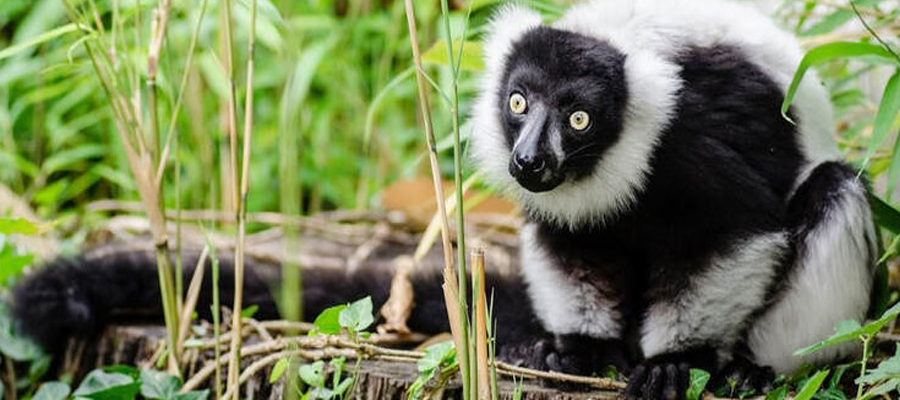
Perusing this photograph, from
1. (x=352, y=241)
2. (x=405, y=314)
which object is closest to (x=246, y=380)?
(x=405, y=314)

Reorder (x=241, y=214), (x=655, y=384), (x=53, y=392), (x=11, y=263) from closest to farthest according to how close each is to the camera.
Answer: (x=241, y=214) < (x=655, y=384) < (x=53, y=392) < (x=11, y=263)

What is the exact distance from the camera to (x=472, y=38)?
15.1 feet

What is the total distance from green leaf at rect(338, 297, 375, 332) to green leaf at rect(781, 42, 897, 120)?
1123 mm

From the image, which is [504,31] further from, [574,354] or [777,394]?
[777,394]

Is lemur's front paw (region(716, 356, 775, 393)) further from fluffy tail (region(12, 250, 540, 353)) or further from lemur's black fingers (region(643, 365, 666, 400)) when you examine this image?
fluffy tail (region(12, 250, 540, 353))

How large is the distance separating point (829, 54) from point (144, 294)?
241cm

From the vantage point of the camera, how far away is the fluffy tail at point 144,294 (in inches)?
155

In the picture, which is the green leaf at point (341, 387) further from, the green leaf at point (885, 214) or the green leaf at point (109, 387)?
the green leaf at point (885, 214)

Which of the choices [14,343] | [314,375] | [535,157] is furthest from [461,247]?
[14,343]

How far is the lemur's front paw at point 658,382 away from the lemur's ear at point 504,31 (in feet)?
3.20

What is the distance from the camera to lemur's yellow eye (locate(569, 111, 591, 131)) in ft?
10.7

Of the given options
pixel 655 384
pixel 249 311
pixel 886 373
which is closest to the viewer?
pixel 886 373

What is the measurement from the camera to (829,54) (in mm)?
2789

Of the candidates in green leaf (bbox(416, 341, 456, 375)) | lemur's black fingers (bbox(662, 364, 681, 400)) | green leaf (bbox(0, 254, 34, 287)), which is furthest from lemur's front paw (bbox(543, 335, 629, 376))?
green leaf (bbox(0, 254, 34, 287))
